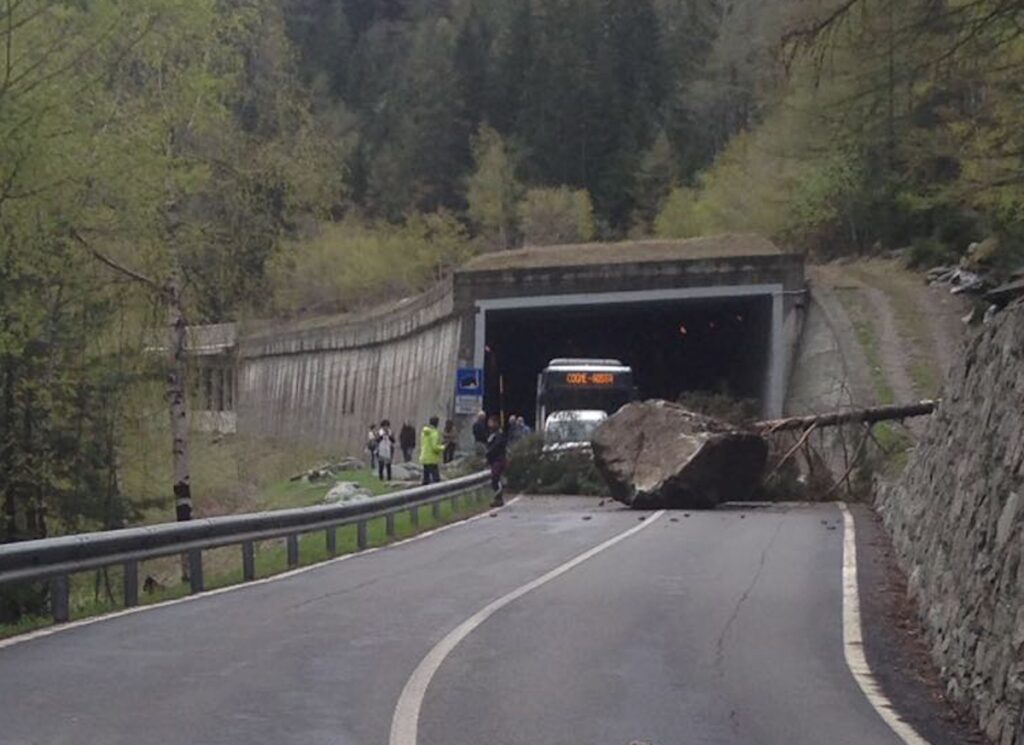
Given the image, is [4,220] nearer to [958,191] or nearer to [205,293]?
[205,293]

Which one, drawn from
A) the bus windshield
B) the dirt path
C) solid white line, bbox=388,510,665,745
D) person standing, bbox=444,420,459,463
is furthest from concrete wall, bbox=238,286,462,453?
solid white line, bbox=388,510,665,745

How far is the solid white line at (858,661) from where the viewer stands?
9.59 metres

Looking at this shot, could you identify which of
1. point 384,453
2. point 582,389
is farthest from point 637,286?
point 384,453

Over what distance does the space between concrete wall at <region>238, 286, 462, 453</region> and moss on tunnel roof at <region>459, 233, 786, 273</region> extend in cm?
275

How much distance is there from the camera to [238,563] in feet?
89.5

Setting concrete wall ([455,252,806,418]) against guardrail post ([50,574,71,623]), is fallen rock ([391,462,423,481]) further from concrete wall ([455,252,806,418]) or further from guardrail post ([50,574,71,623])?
guardrail post ([50,574,71,623])

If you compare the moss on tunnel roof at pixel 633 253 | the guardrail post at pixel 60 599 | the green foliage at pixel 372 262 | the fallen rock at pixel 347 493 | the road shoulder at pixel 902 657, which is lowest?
the road shoulder at pixel 902 657

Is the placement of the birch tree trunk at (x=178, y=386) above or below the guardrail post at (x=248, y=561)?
above

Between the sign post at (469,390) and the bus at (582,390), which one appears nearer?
the sign post at (469,390)

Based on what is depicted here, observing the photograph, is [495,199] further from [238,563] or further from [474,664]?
[474,664]

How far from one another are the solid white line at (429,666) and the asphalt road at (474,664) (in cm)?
7

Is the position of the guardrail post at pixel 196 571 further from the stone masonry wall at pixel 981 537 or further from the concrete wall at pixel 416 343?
the concrete wall at pixel 416 343

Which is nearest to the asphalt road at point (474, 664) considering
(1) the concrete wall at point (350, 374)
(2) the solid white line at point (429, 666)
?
(2) the solid white line at point (429, 666)

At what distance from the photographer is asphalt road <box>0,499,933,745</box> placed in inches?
362
